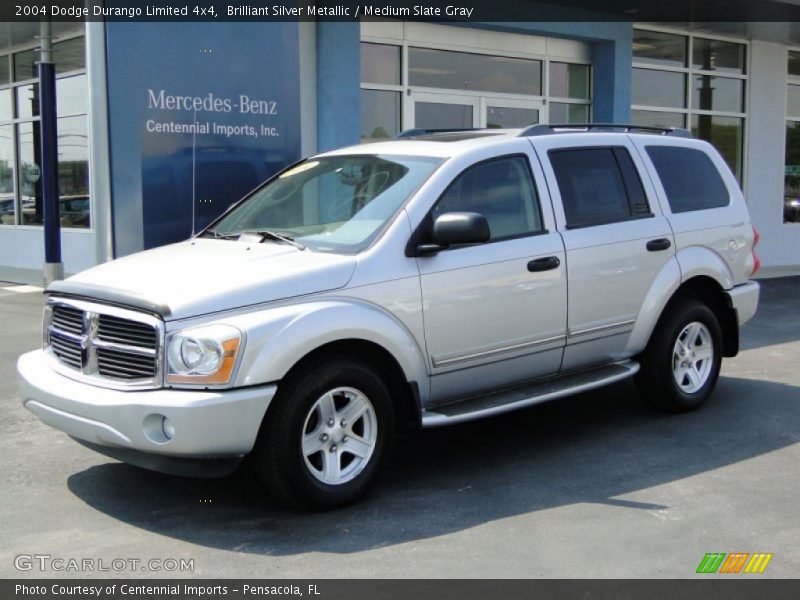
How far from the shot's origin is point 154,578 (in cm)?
402

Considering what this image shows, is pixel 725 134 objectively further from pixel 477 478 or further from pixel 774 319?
pixel 477 478

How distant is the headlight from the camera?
438 centimetres

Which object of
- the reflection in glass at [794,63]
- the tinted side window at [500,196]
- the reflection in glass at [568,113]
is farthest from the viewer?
the reflection in glass at [794,63]

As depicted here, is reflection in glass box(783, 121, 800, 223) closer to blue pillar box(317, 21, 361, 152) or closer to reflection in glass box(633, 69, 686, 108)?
reflection in glass box(633, 69, 686, 108)

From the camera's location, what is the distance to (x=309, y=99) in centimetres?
1196

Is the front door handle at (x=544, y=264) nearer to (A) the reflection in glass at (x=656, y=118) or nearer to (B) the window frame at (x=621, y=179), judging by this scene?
(B) the window frame at (x=621, y=179)

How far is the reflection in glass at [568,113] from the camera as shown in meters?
14.7

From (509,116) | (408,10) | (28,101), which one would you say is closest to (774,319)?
(509,116)

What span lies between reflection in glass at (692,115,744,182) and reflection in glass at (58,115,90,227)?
983 cm

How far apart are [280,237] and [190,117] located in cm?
476

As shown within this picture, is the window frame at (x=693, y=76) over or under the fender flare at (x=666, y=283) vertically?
over

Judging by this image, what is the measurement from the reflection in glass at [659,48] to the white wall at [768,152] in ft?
5.51

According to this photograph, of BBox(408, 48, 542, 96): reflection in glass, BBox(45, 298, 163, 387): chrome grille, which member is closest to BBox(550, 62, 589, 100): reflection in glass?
BBox(408, 48, 542, 96): reflection in glass

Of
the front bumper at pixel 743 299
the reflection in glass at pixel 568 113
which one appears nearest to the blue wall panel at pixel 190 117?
the front bumper at pixel 743 299
